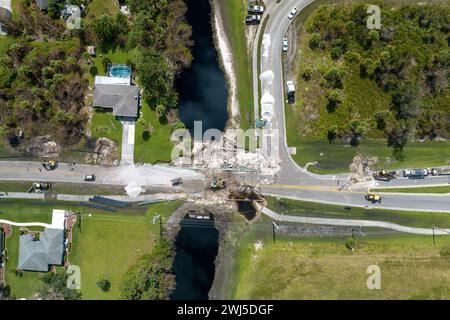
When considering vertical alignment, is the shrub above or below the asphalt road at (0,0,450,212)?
below

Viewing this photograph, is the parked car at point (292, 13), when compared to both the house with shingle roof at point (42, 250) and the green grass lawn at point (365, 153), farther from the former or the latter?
the house with shingle roof at point (42, 250)

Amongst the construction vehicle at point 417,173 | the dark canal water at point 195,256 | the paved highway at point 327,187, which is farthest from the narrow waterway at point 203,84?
the construction vehicle at point 417,173

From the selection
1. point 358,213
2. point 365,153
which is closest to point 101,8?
point 365,153

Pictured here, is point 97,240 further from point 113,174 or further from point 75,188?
point 113,174

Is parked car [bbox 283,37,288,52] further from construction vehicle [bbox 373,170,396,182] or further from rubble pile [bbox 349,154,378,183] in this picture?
construction vehicle [bbox 373,170,396,182]

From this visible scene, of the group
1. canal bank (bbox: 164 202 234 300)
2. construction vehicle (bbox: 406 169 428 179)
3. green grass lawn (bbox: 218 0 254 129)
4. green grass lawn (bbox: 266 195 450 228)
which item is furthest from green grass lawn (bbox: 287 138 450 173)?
canal bank (bbox: 164 202 234 300)
